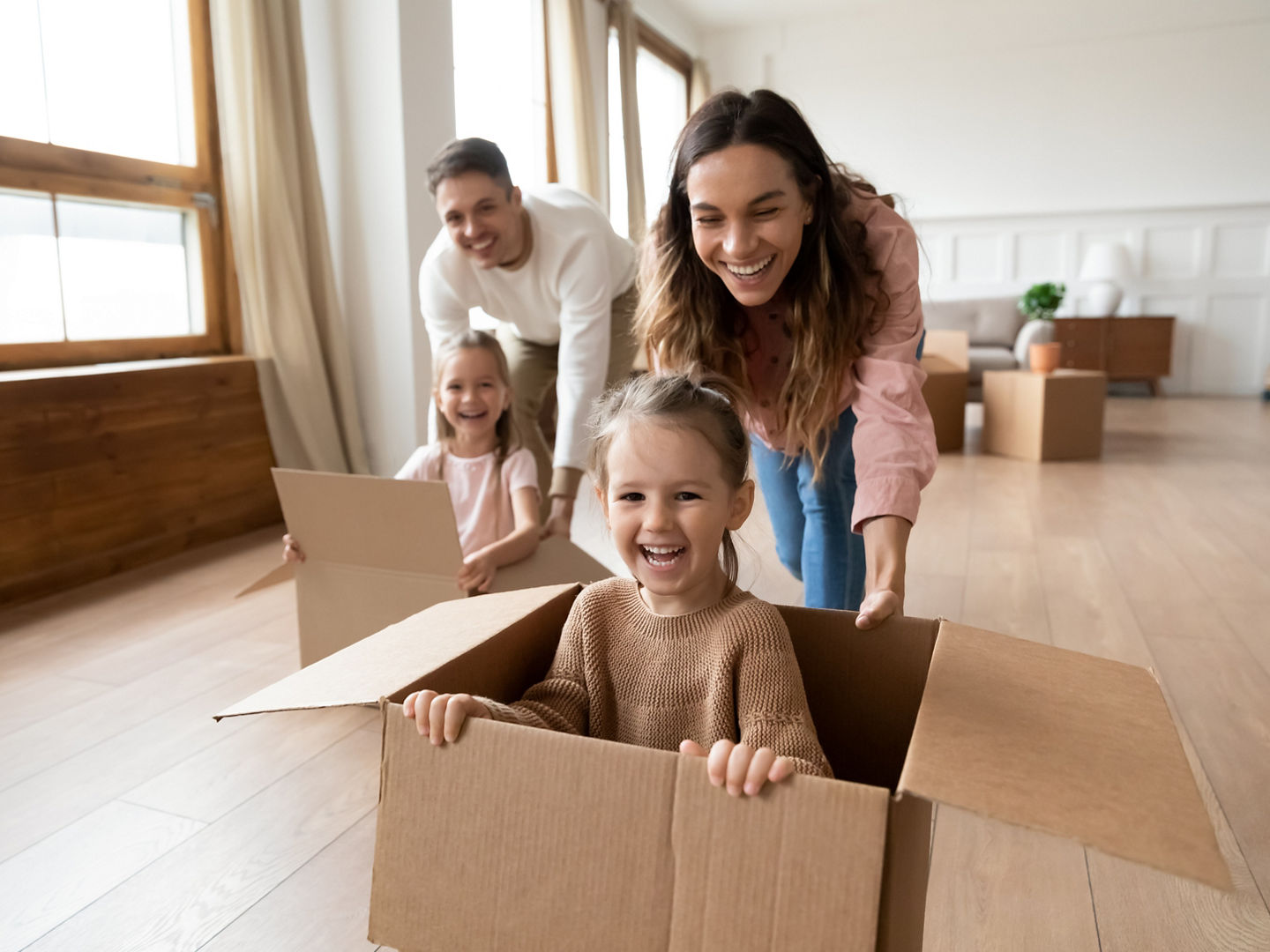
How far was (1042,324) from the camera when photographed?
6.09m

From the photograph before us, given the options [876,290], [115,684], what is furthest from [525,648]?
[115,684]

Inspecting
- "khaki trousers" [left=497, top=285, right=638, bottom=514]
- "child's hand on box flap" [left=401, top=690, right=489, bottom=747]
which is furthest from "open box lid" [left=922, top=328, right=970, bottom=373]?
"child's hand on box flap" [left=401, top=690, right=489, bottom=747]

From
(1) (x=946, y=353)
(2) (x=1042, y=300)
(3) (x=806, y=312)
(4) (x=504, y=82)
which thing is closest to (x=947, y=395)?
(1) (x=946, y=353)

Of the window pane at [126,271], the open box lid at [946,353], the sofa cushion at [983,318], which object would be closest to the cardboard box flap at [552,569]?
the window pane at [126,271]

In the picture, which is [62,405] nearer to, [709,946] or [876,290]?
[876,290]

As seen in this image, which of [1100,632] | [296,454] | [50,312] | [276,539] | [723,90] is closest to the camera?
[723,90]

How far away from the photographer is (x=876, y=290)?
1.37m

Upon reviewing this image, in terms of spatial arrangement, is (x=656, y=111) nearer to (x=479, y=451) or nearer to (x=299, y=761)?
(x=479, y=451)

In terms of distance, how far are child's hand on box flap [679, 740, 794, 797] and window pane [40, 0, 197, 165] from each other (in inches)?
113

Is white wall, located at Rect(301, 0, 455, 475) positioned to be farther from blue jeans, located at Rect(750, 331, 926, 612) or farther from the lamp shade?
the lamp shade

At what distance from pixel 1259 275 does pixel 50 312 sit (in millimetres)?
7433

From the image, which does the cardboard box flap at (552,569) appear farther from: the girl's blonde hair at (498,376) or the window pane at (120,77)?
the window pane at (120,77)

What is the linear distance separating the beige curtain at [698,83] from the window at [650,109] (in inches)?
1.7

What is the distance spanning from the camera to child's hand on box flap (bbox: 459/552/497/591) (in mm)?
1553
